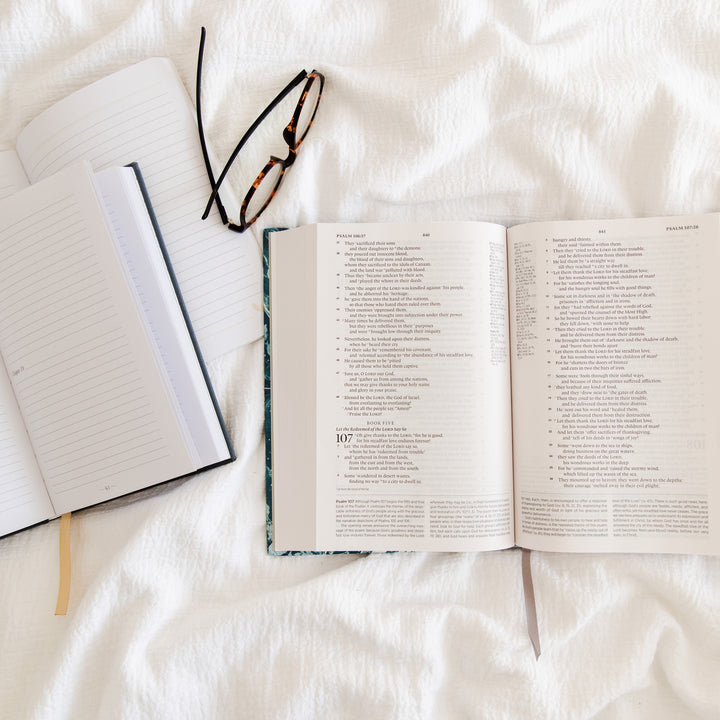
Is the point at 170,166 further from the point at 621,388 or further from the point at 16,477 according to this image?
the point at 621,388

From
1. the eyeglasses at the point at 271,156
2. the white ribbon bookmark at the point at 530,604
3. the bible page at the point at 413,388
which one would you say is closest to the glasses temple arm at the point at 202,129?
the eyeglasses at the point at 271,156

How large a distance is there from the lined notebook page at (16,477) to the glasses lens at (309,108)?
0.41 meters

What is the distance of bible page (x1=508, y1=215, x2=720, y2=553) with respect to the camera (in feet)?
2.20

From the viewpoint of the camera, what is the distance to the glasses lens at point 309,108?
0.71 metres

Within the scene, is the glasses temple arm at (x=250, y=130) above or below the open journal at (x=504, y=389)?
above

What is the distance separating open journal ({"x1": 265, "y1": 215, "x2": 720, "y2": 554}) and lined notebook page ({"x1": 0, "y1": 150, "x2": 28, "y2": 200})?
32 cm

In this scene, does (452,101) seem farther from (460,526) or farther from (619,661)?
(619,661)

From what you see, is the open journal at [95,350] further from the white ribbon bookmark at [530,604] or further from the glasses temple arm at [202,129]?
the white ribbon bookmark at [530,604]

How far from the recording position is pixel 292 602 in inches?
26.5

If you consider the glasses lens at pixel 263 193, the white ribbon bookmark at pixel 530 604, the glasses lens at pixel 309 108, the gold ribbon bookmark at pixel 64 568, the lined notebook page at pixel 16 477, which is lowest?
the white ribbon bookmark at pixel 530 604

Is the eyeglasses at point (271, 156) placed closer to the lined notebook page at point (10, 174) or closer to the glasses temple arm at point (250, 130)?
the glasses temple arm at point (250, 130)

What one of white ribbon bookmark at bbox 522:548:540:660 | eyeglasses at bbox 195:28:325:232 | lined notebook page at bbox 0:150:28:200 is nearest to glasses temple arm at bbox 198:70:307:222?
eyeglasses at bbox 195:28:325:232

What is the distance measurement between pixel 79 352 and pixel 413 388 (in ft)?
1.12

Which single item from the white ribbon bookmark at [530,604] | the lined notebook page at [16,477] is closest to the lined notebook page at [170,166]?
the lined notebook page at [16,477]
